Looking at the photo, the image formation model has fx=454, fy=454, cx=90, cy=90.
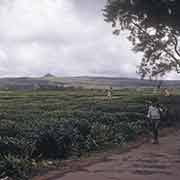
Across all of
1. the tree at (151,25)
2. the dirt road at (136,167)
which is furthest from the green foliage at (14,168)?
the tree at (151,25)

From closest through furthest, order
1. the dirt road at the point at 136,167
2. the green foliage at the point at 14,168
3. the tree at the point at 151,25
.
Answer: the dirt road at the point at 136,167, the green foliage at the point at 14,168, the tree at the point at 151,25

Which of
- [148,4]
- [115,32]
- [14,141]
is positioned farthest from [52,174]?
[115,32]

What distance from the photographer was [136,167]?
13773 millimetres

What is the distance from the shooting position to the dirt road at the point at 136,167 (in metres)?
12.2

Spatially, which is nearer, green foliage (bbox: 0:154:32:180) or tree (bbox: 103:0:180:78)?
green foliage (bbox: 0:154:32:180)

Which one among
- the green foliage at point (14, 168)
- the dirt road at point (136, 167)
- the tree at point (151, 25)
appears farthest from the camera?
the tree at point (151, 25)

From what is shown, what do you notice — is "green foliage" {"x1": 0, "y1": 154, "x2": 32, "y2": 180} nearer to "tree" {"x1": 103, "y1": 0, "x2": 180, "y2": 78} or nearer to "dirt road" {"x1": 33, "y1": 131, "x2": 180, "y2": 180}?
"dirt road" {"x1": 33, "y1": 131, "x2": 180, "y2": 180}

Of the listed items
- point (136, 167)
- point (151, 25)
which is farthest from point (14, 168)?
point (151, 25)

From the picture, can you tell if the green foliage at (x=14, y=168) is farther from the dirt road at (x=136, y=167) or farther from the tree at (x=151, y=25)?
the tree at (x=151, y=25)

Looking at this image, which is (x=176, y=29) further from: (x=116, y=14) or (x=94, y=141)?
(x=94, y=141)

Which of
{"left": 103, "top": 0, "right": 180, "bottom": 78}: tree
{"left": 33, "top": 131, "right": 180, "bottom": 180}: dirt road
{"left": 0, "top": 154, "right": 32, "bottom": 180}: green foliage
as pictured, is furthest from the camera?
{"left": 103, "top": 0, "right": 180, "bottom": 78}: tree

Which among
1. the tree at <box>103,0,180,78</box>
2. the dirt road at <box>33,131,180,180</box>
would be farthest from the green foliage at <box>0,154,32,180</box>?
the tree at <box>103,0,180,78</box>

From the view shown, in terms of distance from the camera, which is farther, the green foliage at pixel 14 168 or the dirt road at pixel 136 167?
the green foliage at pixel 14 168

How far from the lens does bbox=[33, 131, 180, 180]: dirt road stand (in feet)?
40.1
